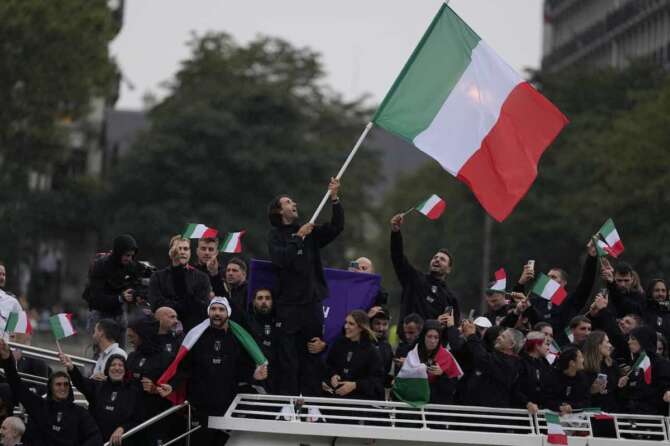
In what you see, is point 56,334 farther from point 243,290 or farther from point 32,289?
point 32,289

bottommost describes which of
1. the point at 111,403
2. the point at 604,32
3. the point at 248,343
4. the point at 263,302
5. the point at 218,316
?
the point at 111,403

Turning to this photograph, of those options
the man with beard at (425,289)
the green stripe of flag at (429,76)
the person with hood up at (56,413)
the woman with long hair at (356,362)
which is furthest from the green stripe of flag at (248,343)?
the green stripe of flag at (429,76)

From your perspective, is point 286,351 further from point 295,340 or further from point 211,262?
point 211,262

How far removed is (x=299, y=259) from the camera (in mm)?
16609

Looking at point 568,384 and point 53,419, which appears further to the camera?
point 568,384

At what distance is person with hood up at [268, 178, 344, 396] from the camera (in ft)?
54.5

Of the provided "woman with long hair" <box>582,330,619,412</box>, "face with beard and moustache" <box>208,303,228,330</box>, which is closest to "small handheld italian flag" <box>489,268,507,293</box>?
"woman with long hair" <box>582,330,619,412</box>

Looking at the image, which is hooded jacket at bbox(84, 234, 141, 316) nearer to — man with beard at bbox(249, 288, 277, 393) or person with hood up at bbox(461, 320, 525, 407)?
man with beard at bbox(249, 288, 277, 393)

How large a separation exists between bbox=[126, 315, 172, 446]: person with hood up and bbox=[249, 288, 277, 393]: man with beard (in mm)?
957

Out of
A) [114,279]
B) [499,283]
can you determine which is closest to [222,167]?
[499,283]

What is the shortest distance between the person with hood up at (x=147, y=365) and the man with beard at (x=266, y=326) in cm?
96

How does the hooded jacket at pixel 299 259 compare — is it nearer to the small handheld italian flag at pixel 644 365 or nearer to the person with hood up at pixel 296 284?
the person with hood up at pixel 296 284

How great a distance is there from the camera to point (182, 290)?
17.0 m

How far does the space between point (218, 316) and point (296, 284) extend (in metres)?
0.96
